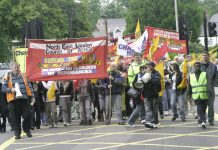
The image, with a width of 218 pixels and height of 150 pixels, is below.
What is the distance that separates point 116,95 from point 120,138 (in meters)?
2.93

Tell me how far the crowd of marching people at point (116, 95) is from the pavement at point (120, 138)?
1.14 ft

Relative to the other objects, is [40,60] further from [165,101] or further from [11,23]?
[11,23]

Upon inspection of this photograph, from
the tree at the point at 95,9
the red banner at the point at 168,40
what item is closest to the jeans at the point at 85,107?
the red banner at the point at 168,40

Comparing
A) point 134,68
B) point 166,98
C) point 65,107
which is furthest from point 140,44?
point 65,107

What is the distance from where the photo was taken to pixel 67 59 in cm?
1509

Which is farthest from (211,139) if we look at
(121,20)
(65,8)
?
(121,20)

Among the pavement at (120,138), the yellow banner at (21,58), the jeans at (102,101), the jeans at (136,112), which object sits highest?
the yellow banner at (21,58)

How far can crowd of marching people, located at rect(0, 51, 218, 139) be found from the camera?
13.5 metres

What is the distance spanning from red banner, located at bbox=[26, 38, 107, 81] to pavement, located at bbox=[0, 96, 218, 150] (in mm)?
1334

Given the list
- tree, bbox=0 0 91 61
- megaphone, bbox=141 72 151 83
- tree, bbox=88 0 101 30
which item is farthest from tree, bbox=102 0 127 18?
megaphone, bbox=141 72 151 83

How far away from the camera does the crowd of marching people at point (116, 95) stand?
13461 mm

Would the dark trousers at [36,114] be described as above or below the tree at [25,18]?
below

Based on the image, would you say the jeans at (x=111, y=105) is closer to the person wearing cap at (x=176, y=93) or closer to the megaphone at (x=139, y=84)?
the megaphone at (x=139, y=84)

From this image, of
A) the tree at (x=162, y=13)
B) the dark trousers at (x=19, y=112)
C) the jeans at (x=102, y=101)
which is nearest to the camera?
the dark trousers at (x=19, y=112)
